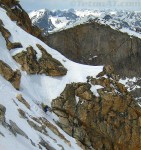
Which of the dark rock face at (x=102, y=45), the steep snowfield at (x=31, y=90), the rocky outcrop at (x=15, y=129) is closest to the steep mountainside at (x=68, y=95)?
the steep snowfield at (x=31, y=90)

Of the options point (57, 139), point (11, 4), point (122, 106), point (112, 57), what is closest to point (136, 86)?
point (112, 57)

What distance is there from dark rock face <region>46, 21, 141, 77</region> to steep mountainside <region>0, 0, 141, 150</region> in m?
53.6

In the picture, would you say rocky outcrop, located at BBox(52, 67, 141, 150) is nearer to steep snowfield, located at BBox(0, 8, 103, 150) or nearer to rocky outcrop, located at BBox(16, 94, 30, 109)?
steep snowfield, located at BBox(0, 8, 103, 150)

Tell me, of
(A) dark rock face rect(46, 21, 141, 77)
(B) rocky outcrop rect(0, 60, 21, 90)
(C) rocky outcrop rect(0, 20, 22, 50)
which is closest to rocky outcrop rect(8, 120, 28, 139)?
(B) rocky outcrop rect(0, 60, 21, 90)

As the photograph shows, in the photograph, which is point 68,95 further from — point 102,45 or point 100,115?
point 102,45

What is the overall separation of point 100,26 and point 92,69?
58326 millimetres

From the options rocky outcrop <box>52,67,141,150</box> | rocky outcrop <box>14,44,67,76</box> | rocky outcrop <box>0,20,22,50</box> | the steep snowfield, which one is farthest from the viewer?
rocky outcrop <box>0,20,22,50</box>

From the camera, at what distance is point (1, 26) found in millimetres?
46688

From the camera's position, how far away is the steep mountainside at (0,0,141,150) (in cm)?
4000

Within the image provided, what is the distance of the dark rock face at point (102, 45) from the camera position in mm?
104062

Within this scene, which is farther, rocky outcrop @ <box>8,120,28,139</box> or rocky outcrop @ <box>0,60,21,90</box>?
rocky outcrop @ <box>0,60,21,90</box>

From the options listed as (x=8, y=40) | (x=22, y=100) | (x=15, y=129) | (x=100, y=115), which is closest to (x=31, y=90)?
(x=22, y=100)

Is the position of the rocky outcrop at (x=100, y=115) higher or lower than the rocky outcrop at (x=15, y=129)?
higher

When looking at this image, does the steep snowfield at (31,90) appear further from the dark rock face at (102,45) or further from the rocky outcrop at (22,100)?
the dark rock face at (102,45)
